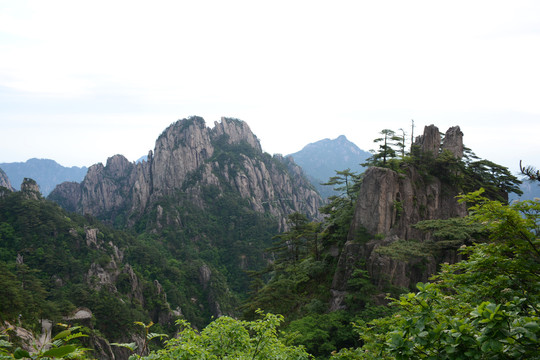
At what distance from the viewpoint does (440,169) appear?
26906 millimetres

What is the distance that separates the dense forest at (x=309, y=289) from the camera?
145 inches

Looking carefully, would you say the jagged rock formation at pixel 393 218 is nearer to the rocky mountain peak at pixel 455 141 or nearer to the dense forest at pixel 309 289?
the dense forest at pixel 309 289

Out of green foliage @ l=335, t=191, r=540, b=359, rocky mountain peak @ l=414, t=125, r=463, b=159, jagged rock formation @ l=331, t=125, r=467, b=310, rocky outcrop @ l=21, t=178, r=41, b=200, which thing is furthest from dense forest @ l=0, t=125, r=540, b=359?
rocky mountain peak @ l=414, t=125, r=463, b=159

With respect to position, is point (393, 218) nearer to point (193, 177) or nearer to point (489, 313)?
point (489, 313)

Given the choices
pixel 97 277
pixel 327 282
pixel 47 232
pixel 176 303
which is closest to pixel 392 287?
pixel 327 282

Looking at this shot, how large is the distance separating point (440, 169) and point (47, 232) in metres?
67.4

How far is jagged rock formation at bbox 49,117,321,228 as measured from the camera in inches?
4550

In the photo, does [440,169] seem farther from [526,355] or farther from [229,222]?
[229,222]

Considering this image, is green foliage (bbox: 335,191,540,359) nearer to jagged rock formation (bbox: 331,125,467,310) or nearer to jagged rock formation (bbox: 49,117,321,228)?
jagged rock formation (bbox: 331,125,467,310)

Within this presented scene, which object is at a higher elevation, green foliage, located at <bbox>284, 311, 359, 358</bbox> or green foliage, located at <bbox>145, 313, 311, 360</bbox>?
green foliage, located at <bbox>145, 313, 311, 360</bbox>

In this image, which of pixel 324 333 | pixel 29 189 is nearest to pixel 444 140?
pixel 324 333

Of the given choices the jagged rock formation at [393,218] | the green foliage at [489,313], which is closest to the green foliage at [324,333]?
the jagged rock formation at [393,218]

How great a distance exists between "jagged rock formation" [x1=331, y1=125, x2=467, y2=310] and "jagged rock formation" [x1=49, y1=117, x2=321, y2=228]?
78386 millimetres

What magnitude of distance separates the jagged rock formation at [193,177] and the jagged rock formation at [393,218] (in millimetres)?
78386
